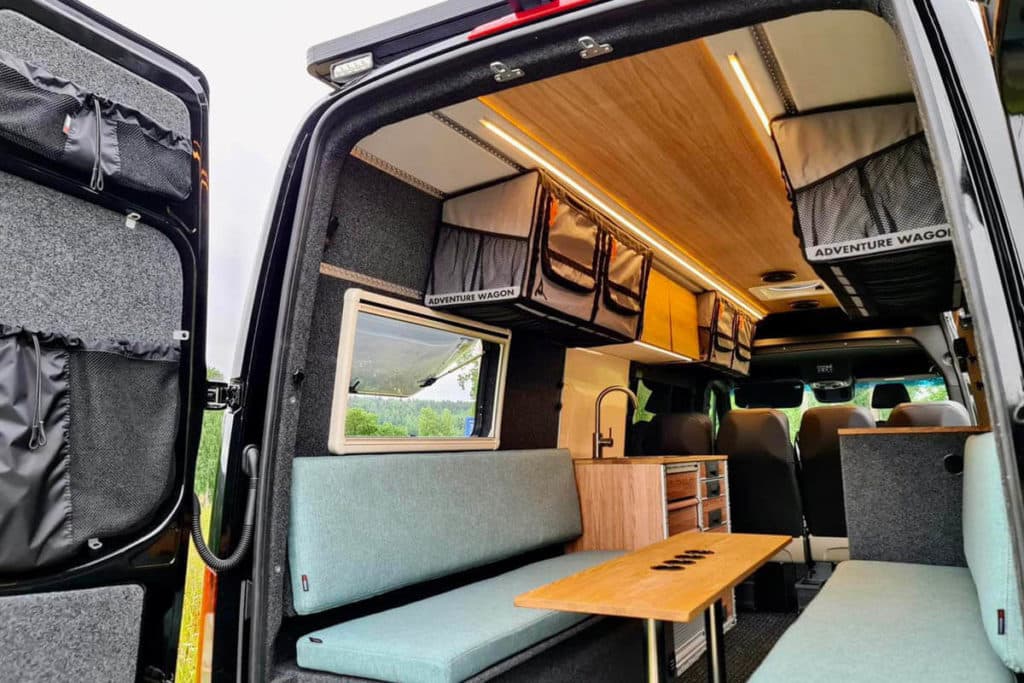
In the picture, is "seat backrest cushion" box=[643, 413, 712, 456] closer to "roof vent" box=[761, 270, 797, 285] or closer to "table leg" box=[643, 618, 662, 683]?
"roof vent" box=[761, 270, 797, 285]

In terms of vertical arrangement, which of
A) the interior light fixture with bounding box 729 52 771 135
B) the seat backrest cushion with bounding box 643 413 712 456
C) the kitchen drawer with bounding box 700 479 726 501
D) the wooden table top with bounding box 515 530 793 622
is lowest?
the wooden table top with bounding box 515 530 793 622

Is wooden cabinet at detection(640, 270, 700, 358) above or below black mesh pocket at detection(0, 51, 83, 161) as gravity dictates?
above

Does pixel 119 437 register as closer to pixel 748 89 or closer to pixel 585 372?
pixel 748 89

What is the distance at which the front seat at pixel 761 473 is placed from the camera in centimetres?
509

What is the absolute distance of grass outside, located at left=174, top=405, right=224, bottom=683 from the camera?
1.93 metres

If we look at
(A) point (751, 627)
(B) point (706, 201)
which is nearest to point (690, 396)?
(A) point (751, 627)

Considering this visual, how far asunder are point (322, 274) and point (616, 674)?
209 cm

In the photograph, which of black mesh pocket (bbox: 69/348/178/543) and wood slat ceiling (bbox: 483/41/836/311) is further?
wood slat ceiling (bbox: 483/41/836/311)

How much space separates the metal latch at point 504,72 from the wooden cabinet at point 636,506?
267cm

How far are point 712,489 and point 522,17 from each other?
3.92 meters

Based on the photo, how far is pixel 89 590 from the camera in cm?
154

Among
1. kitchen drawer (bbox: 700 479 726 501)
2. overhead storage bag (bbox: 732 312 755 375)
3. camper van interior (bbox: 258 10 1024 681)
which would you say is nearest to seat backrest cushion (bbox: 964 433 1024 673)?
camper van interior (bbox: 258 10 1024 681)

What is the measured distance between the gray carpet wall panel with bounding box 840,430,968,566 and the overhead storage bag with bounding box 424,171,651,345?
4.82ft

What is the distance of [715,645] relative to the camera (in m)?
2.48
